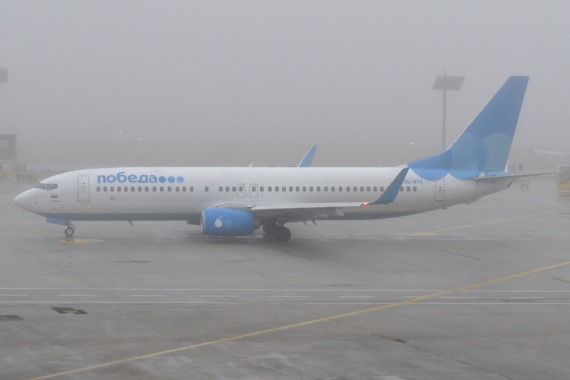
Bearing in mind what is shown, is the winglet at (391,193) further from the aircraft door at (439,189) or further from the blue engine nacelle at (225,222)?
the blue engine nacelle at (225,222)

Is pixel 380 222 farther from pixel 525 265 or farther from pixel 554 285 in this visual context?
pixel 554 285

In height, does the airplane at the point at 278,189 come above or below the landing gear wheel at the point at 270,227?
above

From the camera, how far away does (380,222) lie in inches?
1972

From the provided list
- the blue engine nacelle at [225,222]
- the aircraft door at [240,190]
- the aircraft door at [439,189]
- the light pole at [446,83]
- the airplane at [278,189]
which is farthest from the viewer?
the light pole at [446,83]

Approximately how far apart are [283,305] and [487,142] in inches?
864

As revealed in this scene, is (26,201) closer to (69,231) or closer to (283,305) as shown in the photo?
(69,231)

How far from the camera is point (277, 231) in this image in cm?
3947

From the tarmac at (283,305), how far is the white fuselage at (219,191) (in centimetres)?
140

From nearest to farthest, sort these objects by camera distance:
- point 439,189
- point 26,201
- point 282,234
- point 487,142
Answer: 1. point 282,234
2. point 26,201
3. point 439,189
4. point 487,142

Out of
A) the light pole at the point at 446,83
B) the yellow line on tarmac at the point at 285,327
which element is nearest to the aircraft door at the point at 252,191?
the yellow line on tarmac at the point at 285,327

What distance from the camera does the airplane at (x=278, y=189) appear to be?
38.9m

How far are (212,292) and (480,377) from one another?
36.6 feet

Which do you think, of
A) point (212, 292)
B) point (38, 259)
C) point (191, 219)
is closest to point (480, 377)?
point (212, 292)

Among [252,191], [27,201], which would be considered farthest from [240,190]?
[27,201]
